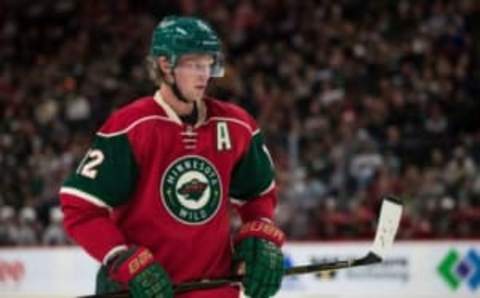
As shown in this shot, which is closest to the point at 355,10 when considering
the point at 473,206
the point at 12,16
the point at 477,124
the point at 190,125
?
the point at 477,124

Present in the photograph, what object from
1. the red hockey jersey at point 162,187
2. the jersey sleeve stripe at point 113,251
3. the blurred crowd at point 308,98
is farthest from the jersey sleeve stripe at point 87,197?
the blurred crowd at point 308,98

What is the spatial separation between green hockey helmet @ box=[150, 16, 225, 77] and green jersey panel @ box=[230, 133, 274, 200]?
0.26 metres

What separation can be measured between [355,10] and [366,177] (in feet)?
11.4

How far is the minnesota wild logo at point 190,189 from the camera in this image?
3082 mm

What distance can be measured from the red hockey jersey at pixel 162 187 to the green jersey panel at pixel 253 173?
3 cm

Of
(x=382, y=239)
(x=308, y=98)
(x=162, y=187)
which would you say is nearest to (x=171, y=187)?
(x=162, y=187)

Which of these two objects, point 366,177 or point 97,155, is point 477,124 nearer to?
point 366,177

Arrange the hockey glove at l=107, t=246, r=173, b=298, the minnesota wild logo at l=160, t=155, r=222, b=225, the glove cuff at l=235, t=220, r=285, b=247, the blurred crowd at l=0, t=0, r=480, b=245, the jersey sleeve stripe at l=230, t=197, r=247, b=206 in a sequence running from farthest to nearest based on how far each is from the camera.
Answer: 1. the blurred crowd at l=0, t=0, r=480, b=245
2. the jersey sleeve stripe at l=230, t=197, r=247, b=206
3. the glove cuff at l=235, t=220, r=285, b=247
4. the minnesota wild logo at l=160, t=155, r=222, b=225
5. the hockey glove at l=107, t=246, r=173, b=298

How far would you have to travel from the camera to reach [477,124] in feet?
32.8

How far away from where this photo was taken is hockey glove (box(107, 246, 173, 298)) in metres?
2.96

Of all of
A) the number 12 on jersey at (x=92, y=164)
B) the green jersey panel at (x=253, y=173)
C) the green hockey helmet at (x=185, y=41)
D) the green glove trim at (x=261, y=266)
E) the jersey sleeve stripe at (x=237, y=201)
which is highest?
the green hockey helmet at (x=185, y=41)

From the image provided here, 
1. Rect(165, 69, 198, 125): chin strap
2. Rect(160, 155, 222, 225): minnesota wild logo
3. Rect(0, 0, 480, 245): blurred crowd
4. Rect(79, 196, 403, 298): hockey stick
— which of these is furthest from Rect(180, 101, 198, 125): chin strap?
Rect(0, 0, 480, 245): blurred crowd

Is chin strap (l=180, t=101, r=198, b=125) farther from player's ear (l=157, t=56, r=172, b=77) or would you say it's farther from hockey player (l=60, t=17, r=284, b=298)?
player's ear (l=157, t=56, r=172, b=77)

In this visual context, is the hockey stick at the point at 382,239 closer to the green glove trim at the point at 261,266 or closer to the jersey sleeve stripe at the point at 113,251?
the green glove trim at the point at 261,266
